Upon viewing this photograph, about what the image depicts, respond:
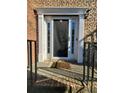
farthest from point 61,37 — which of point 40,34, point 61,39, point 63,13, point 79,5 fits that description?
point 79,5

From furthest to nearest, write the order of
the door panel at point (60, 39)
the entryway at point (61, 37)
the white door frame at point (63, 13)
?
the door panel at point (60, 39) < the entryway at point (61, 37) < the white door frame at point (63, 13)

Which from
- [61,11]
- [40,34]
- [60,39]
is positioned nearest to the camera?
[61,11]

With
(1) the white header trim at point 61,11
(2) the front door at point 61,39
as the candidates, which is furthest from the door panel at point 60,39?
(1) the white header trim at point 61,11

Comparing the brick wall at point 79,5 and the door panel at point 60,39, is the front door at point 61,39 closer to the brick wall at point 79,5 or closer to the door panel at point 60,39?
the door panel at point 60,39

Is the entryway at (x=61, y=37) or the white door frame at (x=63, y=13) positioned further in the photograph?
the entryway at (x=61, y=37)

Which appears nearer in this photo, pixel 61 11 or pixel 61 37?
pixel 61 11

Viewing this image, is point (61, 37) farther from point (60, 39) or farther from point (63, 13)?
point (63, 13)

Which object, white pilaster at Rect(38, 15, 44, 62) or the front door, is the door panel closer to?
the front door

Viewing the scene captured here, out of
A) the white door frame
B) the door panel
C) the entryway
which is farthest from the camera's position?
the door panel

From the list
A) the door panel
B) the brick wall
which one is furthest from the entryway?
the brick wall

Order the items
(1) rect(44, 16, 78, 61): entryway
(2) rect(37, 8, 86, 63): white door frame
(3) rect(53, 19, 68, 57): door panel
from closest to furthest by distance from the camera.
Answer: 1. (2) rect(37, 8, 86, 63): white door frame
2. (1) rect(44, 16, 78, 61): entryway
3. (3) rect(53, 19, 68, 57): door panel
